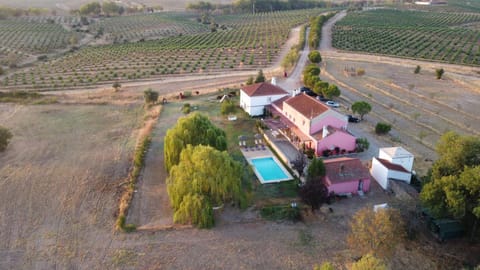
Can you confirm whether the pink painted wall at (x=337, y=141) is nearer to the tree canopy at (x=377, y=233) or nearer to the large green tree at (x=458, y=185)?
the large green tree at (x=458, y=185)

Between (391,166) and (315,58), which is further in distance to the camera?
(315,58)

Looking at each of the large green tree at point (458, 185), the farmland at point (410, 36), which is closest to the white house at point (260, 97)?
the large green tree at point (458, 185)

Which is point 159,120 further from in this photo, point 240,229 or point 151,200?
point 240,229

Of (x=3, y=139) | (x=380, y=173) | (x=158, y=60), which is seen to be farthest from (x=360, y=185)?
(x=158, y=60)

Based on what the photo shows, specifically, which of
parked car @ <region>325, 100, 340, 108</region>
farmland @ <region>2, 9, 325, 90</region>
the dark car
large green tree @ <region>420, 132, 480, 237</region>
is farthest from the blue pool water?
farmland @ <region>2, 9, 325, 90</region>

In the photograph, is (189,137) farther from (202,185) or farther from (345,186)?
(345,186)

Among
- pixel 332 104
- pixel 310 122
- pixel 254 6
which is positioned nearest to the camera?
pixel 310 122
